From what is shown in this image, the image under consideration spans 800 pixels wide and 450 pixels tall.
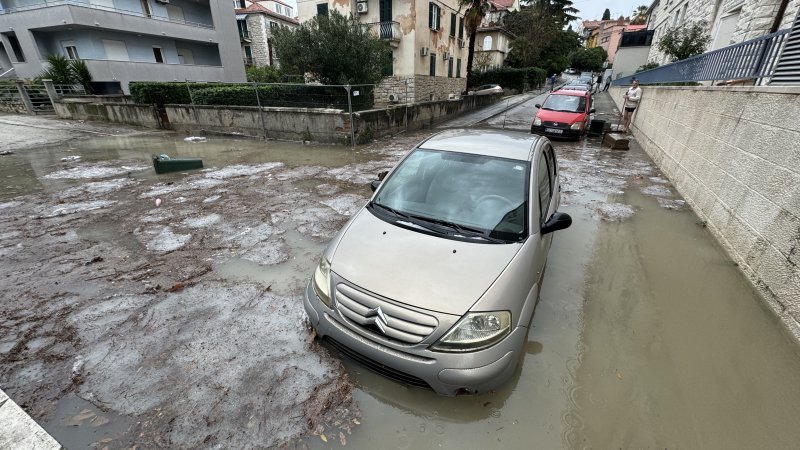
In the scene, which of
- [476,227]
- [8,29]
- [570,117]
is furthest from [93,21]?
[476,227]

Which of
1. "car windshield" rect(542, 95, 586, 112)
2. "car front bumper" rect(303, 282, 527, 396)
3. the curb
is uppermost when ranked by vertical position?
"car windshield" rect(542, 95, 586, 112)

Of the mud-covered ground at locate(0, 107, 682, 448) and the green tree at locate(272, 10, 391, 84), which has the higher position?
the green tree at locate(272, 10, 391, 84)

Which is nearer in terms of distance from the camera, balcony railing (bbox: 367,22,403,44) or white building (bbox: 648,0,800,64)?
white building (bbox: 648,0,800,64)

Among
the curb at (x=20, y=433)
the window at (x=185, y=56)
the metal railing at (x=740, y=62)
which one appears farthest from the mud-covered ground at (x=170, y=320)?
the window at (x=185, y=56)

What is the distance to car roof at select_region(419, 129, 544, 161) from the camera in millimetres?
3406

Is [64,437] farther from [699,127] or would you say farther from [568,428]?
[699,127]

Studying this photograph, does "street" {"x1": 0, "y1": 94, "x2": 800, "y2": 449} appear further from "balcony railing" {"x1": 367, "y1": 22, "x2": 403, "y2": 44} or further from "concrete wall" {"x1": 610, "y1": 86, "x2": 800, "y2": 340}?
"balcony railing" {"x1": 367, "y1": 22, "x2": 403, "y2": 44}

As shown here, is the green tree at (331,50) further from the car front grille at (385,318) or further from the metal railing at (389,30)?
the car front grille at (385,318)

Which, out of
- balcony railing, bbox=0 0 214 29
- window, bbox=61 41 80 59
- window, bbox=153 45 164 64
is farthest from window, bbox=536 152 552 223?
window, bbox=153 45 164 64

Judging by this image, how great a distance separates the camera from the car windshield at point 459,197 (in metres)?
2.82

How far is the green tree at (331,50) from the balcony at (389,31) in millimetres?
7275

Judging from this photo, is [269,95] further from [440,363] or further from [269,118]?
[440,363]

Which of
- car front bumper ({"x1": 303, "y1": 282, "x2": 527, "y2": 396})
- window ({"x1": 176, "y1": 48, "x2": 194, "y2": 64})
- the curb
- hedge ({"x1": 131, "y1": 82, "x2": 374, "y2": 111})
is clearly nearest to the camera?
the curb

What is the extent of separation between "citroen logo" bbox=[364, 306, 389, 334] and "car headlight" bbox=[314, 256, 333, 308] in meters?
0.38
